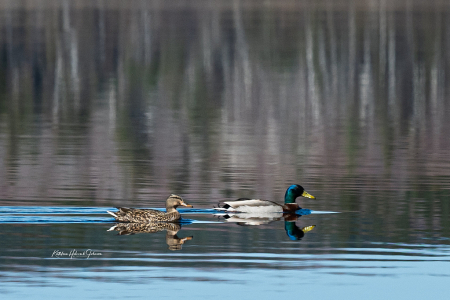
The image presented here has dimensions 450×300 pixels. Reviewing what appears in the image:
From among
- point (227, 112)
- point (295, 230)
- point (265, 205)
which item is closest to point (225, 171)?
point (265, 205)

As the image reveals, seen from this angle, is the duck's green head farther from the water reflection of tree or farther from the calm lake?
the water reflection of tree

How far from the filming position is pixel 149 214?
18.1m

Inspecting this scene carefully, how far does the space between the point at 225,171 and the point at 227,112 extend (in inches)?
662

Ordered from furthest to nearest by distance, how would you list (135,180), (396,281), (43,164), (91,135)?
1. (91,135)
2. (43,164)
3. (135,180)
4. (396,281)

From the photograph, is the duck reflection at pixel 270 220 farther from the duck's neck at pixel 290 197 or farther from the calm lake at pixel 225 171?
the duck's neck at pixel 290 197

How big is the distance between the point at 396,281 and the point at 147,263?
3.18 meters

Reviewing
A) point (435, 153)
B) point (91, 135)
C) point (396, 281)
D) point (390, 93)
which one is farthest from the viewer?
point (390, 93)

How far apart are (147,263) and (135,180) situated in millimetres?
8354

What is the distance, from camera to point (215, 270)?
14922 mm

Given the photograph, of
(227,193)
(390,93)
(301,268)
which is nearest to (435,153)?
(227,193)

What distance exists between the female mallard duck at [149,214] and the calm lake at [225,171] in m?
0.14

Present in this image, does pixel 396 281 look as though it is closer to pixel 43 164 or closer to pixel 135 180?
pixel 135 180

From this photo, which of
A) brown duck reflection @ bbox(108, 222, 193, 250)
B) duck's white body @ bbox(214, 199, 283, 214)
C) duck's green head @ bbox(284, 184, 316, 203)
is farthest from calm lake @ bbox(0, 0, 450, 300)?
duck's green head @ bbox(284, 184, 316, 203)

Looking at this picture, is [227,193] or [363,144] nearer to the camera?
[227,193]
